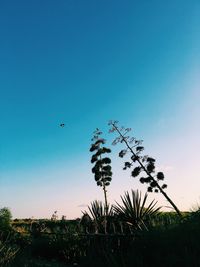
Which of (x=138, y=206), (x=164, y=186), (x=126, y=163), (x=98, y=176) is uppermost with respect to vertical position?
(x=98, y=176)

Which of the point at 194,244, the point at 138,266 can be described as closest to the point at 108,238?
the point at 138,266

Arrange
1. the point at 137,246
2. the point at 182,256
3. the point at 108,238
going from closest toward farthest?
the point at 182,256 < the point at 137,246 < the point at 108,238

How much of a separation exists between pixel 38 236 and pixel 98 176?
27.6 m

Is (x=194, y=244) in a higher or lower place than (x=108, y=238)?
lower

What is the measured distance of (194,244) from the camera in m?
4.53

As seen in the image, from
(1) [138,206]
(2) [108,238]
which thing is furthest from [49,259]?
(2) [108,238]

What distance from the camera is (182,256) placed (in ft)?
14.5

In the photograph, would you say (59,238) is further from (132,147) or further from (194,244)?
(132,147)

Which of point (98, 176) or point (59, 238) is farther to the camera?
point (98, 176)

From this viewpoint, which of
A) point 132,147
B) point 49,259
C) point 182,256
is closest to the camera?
point 182,256

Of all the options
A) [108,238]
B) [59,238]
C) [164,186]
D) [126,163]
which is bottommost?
[108,238]

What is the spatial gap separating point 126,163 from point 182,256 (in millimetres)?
19771

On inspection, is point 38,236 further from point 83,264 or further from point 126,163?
point 126,163

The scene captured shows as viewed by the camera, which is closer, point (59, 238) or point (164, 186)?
point (59, 238)
